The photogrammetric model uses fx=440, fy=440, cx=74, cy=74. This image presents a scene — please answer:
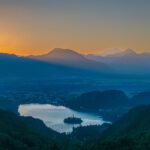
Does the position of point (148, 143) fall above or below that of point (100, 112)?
above

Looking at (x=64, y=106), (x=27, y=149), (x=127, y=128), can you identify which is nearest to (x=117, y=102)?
(x=64, y=106)

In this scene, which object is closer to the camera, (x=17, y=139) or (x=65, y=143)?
(x=17, y=139)

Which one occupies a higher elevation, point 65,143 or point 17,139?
point 17,139

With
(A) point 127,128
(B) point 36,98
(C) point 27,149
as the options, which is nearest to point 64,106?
(B) point 36,98

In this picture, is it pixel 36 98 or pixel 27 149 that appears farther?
pixel 36 98

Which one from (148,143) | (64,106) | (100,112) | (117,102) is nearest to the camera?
(148,143)

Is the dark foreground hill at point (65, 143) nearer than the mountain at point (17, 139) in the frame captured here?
Yes

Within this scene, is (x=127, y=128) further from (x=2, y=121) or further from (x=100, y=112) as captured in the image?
(x=100, y=112)

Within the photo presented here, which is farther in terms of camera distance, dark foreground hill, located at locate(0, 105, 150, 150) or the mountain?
the mountain

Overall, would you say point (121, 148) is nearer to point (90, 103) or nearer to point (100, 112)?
point (100, 112)

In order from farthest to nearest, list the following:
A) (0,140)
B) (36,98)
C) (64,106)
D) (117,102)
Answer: (36,98), (117,102), (64,106), (0,140)
